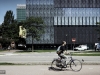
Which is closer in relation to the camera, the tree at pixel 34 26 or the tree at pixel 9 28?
the tree at pixel 34 26

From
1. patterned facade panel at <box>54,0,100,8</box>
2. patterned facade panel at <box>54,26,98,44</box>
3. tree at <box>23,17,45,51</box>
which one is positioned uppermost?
patterned facade panel at <box>54,0,100,8</box>

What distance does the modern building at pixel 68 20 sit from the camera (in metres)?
86.4

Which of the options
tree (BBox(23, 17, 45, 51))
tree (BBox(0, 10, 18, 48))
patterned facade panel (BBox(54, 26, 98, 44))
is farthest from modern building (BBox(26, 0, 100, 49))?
tree (BBox(23, 17, 45, 51))

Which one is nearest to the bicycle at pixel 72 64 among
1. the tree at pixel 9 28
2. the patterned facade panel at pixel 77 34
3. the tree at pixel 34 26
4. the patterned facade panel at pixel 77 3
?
the tree at pixel 34 26

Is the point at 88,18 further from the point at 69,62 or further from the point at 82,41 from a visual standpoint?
the point at 69,62

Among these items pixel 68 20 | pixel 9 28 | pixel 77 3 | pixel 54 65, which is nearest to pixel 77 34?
pixel 68 20

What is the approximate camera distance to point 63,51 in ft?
42.5

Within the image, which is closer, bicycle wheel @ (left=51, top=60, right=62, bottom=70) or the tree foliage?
bicycle wheel @ (left=51, top=60, right=62, bottom=70)

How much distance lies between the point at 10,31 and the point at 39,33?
119 ft

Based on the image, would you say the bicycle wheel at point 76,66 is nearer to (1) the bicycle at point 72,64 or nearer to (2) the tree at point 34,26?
(1) the bicycle at point 72,64

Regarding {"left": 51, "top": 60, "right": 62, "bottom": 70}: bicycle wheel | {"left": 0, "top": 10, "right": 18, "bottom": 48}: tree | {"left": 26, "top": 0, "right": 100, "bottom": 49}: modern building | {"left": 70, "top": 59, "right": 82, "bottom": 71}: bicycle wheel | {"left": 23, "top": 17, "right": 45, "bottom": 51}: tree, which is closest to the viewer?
{"left": 70, "top": 59, "right": 82, "bottom": 71}: bicycle wheel

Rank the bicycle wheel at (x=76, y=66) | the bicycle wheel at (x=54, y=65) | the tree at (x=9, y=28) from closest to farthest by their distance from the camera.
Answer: the bicycle wheel at (x=76, y=66) → the bicycle wheel at (x=54, y=65) → the tree at (x=9, y=28)

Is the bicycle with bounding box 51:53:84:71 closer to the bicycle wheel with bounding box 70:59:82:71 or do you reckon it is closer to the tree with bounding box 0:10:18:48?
the bicycle wheel with bounding box 70:59:82:71

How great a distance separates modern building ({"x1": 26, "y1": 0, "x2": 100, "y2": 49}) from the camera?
8638 centimetres
